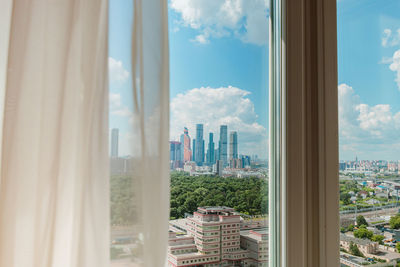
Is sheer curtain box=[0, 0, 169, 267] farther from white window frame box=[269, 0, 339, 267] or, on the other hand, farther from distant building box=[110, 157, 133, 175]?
white window frame box=[269, 0, 339, 267]

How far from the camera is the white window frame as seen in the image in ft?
3.75

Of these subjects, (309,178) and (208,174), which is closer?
(208,174)

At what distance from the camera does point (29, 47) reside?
0.67m

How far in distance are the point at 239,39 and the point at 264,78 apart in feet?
0.59

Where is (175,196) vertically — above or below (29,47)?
below

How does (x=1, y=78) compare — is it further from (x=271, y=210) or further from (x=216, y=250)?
(x=271, y=210)

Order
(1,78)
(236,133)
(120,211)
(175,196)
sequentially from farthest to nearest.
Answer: (236,133) → (175,196) → (120,211) → (1,78)

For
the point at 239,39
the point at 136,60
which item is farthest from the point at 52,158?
the point at 239,39

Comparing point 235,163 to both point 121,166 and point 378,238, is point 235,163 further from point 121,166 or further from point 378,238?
point 378,238

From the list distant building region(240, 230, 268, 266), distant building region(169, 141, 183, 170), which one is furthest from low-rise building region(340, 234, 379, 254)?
distant building region(169, 141, 183, 170)

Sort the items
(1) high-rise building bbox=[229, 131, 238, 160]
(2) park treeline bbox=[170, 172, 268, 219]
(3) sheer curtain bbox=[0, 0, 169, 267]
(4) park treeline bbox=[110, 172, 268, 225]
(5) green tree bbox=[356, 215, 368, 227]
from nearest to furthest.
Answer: (3) sheer curtain bbox=[0, 0, 169, 267] < (4) park treeline bbox=[110, 172, 268, 225] < (2) park treeline bbox=[170, 172, 268, 219] < (1) high-rise building bbox=[229, 131, 238, 160] < (5) green tree bbox=[356, 215, 368, 227]

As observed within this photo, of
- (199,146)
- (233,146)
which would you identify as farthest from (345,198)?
(199,146)

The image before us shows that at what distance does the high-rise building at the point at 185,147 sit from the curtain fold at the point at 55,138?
31 cm

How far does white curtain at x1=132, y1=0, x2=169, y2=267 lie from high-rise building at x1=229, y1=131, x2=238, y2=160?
0.33 metres
